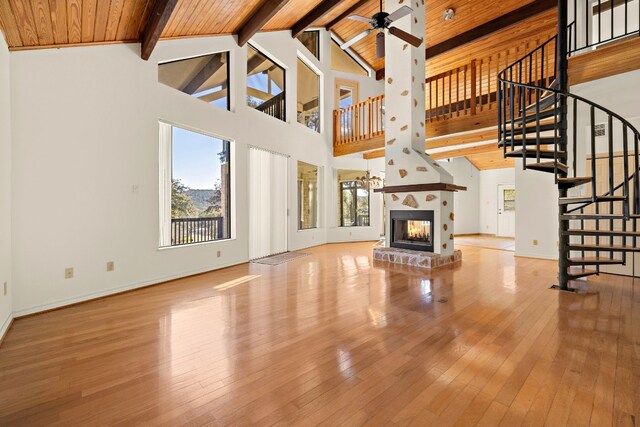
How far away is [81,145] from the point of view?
3.36 metres

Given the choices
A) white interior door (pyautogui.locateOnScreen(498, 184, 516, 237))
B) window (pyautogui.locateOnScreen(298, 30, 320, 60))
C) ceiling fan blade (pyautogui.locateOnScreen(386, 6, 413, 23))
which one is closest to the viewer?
ceiling fan blade (pyautogui.locateOnScreen(386, 6, 413, 23))

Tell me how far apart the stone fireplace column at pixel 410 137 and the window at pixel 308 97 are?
2.62 m

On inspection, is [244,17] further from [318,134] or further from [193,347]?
[193,347]

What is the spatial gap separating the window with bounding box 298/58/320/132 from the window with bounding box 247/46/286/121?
83 cm

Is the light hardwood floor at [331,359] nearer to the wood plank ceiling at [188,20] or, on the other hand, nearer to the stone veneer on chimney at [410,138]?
the stone veneer on chimney at [410,138]

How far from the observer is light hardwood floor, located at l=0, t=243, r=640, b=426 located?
152 cm

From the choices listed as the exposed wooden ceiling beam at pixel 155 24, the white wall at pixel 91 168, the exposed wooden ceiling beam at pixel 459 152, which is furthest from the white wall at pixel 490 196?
the exposed wooden ceiling beam at pixel 155 24

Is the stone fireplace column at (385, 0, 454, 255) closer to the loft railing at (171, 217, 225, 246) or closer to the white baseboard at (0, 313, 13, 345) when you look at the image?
the loft railing at (171, 217, 225, 246)

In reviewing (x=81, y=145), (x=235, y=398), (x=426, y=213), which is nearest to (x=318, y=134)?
(x=426, y=213)

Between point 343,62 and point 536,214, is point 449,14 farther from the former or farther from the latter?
point 536,214

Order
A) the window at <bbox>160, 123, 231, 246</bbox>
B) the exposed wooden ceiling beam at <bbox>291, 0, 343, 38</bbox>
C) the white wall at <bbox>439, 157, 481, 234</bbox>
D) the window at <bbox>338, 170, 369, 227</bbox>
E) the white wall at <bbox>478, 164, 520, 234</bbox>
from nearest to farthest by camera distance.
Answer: the window at <bbox>160, 123, 231, 246</bbox>
the exposed wooden ceiling beam at <bbox>291, 0, 343, 38</bbox>
the window at <bbox>338, 170, 369, 227</bbox>
the white wall at <bbox>478, 164, 520, 234</bbox>
the white wall at <bbox>439, 157, 481, 234</bbox>

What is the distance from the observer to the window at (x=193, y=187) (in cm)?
450

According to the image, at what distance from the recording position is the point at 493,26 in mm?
7266

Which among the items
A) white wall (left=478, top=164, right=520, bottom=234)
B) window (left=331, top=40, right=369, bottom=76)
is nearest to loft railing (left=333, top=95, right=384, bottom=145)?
window (left=331, top=40, right=369, bottom=76)
